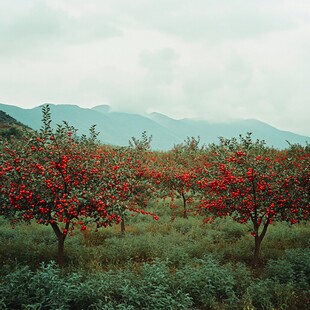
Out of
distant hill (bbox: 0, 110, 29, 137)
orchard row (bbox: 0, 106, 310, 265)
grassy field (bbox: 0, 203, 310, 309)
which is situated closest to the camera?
grassy field (bbox: 0, 203, 310, 309)

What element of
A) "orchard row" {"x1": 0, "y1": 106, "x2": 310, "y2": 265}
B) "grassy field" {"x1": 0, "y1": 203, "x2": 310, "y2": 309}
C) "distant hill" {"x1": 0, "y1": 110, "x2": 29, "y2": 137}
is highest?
"distant hill" {"x1": 0, "y1": 110, "x2": 29, "y2": 137}

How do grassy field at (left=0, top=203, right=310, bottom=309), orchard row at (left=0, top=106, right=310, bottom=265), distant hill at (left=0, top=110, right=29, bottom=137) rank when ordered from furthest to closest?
distant hill at (left=0, top=110, right=29, bottom=137), orchard row at (left=0, top=106, right=310, bottom=265), grassy field at (left=0, top=203, right=310, bottom=309)

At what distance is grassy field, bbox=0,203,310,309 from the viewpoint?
8.20m

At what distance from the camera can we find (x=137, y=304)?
8.19 m

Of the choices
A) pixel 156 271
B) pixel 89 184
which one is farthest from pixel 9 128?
pixel 156 271

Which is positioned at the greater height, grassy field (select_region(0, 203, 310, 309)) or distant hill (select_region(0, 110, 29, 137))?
distant hill (select_region(0, 110, 29, 137))

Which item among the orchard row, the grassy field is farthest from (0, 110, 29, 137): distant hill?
the orchard row

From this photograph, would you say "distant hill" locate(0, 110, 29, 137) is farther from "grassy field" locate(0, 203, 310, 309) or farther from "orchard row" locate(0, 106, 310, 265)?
"orchard row" locate(0, 106, 310, 265)

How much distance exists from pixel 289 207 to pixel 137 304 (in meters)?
5.89

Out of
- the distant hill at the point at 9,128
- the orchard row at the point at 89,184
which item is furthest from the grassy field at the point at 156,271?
the distant hill at the point at 9,128

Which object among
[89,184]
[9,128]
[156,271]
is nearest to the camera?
[156,271]

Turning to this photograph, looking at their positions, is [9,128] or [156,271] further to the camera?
[9,128]

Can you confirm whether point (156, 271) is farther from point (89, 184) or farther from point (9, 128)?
point (9, 128)

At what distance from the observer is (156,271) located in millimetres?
9422
